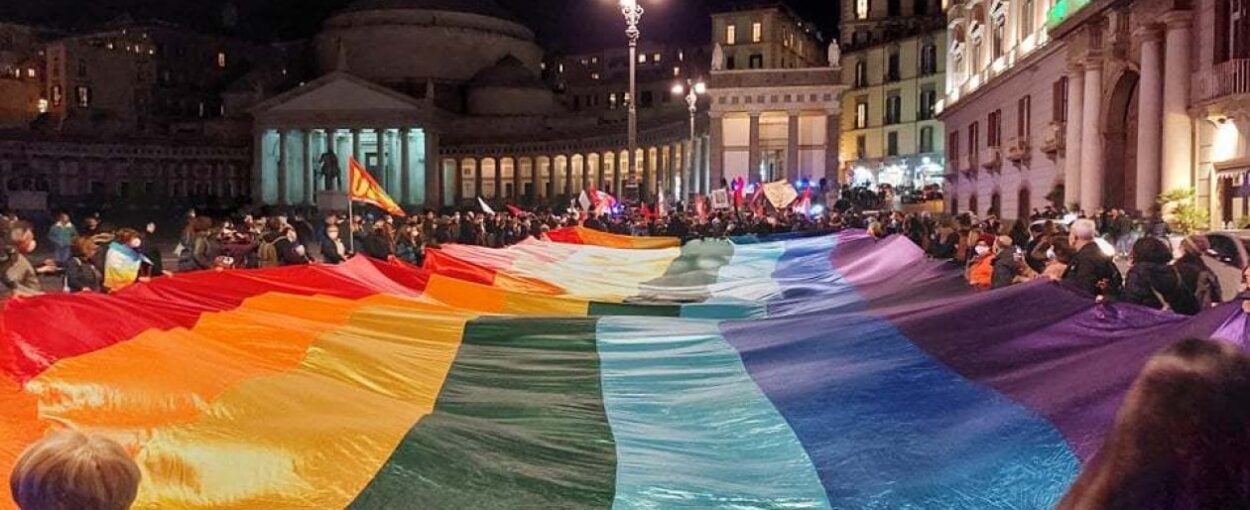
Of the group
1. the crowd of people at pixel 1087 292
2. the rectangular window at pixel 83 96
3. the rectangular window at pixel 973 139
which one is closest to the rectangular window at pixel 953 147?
the rectangular window at pixel 973 139

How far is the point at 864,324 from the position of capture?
909 cm

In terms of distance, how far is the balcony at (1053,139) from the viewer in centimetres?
3294

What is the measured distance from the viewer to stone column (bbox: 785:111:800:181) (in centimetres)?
6588

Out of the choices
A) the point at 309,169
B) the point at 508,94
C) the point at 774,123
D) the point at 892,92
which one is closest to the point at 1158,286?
the point at 774,123

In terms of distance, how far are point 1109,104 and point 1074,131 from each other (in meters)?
2.42

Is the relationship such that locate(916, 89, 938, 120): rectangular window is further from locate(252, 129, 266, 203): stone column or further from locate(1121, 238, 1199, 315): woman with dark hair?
locate(1121, 238, 1199, 315): woman with dark hair

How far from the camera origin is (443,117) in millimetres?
100688

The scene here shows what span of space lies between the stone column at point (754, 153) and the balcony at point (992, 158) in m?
21.6

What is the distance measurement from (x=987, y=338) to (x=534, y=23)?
126 metres

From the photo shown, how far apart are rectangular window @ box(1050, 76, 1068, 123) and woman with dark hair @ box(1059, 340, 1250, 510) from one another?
32.7 metres

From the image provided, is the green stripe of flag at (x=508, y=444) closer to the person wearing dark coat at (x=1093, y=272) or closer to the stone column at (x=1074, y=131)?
the person wearing dark coat at (x=1093, y=272)

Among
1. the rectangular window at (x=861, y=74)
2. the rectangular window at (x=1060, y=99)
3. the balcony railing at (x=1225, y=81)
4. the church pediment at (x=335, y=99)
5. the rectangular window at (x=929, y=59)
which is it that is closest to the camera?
the balcony railing at (x=1225, y=81)

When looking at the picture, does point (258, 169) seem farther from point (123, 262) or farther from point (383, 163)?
point (123, 262)

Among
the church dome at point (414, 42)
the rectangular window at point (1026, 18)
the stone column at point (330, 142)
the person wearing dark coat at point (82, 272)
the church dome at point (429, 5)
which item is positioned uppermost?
the church dome at point (429, 5)
